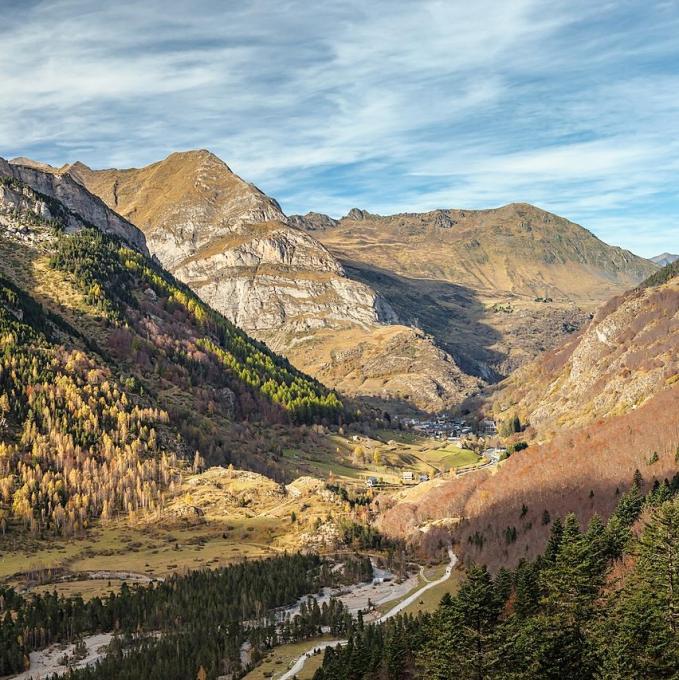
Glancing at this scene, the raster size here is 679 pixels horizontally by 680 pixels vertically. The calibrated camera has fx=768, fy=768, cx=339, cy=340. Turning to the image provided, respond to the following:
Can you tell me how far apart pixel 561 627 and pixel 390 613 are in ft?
208

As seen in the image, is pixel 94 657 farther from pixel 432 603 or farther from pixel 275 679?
pixel 432 603

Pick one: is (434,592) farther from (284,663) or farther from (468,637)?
(468,637)

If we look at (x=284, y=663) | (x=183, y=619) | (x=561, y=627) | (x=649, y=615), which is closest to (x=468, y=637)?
(x=561, y=627)

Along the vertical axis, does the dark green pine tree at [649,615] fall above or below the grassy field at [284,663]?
above

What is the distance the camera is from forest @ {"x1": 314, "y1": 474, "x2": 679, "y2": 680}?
77875 millimetres

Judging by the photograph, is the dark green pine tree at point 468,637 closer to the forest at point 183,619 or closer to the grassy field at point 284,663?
the grassy field at point 284,663

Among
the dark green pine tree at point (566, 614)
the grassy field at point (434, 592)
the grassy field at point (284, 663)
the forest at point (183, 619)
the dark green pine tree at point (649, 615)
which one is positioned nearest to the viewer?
the dark green pine tree at point (649, 615)

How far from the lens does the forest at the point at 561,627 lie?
7788cm

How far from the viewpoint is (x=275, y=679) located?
119 m

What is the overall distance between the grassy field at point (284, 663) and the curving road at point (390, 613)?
1.09 metres

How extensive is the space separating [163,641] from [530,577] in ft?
212

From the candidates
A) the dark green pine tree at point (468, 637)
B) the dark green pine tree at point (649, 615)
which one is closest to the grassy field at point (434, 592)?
the dark green pine tree at point (468, 637)

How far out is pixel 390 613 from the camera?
14875 centimetres

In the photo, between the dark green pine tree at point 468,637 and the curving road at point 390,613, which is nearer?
the dark green pine tree at point 468,637
